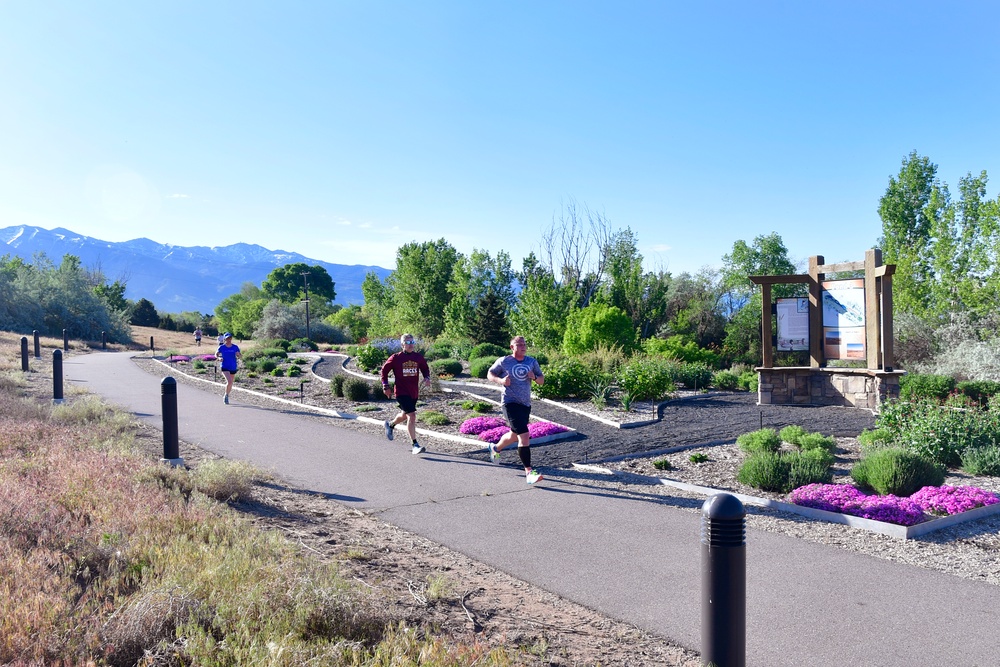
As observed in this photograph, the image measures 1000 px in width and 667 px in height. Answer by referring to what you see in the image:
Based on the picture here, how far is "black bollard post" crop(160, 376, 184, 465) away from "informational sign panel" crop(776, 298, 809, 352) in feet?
44.2

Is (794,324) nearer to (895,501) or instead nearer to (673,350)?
(673,350)

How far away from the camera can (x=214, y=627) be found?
3.80 meters

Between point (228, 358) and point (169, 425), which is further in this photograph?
point (228, 358)

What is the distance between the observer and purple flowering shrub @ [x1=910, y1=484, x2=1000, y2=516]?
271 inches

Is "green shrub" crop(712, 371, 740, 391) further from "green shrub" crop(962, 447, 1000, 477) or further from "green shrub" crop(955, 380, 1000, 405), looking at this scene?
"green shrub" crop(962, 447, 1000, 477)

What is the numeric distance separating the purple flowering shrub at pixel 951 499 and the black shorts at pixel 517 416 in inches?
165

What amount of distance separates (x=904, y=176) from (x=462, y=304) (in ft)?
76.4

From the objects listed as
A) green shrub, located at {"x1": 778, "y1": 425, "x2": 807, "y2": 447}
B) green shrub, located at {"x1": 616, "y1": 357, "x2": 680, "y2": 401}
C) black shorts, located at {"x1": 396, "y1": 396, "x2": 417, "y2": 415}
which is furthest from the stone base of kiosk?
black shorts, located at {"x1": 396, "y1": 396, "x2": 417, "y2": 415}

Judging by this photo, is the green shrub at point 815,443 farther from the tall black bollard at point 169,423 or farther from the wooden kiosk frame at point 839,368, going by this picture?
the tall black bollard at point 169,423

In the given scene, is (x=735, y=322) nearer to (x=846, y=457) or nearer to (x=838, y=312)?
(x=838, y=312)

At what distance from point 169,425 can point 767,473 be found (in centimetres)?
700

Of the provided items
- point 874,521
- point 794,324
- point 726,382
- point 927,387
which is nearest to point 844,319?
point 794,324

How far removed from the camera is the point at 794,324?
1716cm

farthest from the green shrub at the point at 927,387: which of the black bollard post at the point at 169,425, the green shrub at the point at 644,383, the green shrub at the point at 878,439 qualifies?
the black bollard post at the point at 169,425
